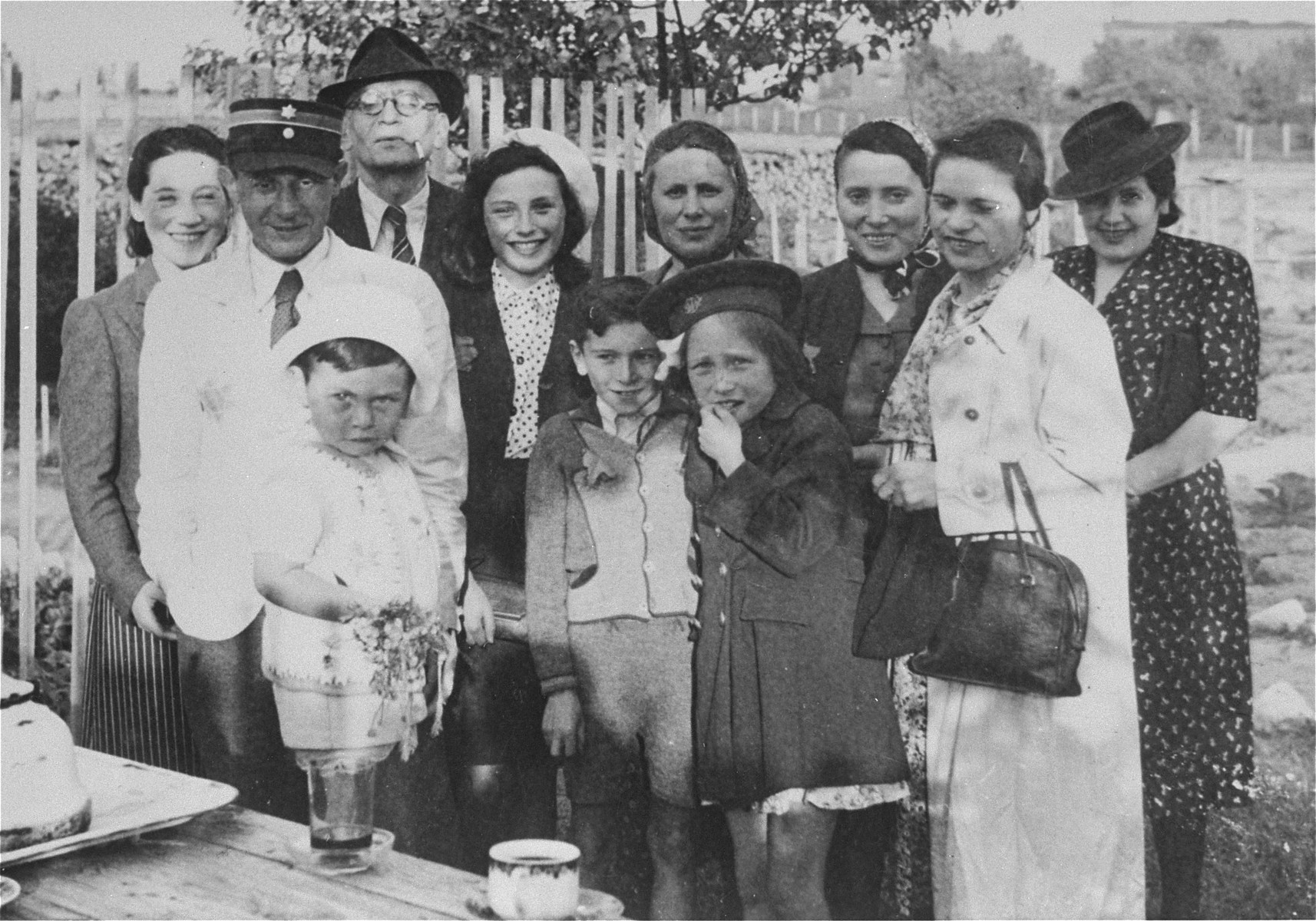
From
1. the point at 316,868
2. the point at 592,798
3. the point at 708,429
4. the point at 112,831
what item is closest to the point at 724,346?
the point at 708,429

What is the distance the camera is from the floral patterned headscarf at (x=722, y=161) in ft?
13.7

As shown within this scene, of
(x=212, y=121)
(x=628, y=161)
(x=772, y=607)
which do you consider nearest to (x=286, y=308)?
(x=212, y=121)

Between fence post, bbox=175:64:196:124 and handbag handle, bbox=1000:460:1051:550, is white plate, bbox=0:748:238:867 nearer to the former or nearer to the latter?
fence post, bbox=175:64:196:124

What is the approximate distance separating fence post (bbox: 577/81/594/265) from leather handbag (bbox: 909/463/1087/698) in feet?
4.58

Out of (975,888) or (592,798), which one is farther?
(592,798)

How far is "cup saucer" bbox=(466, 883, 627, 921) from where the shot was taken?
3262mm

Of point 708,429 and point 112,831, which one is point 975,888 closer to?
point 708,429

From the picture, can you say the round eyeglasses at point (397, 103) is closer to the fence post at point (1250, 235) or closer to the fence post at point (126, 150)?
the fence post at point (126, 150)

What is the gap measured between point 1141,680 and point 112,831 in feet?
8.36

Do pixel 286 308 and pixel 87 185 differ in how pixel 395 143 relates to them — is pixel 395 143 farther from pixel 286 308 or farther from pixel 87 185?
pixel 87 185

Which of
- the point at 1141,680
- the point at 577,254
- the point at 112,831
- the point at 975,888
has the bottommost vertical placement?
the point at 975,888

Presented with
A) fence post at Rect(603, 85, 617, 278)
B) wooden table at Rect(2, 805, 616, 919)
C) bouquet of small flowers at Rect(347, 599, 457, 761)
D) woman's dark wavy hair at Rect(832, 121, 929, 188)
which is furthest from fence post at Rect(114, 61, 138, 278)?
woman's dark wavy hair at Rect(832, 121, 929, 188)

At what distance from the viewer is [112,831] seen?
351 cm

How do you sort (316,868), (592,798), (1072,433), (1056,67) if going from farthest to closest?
1. (592,798)
2. (1056,67)
3. (1072,433)
4. (316,868)
